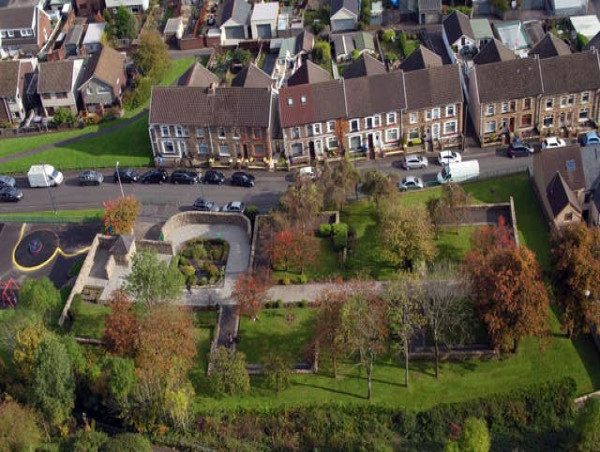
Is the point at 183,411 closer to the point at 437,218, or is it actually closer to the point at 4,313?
the point at 4,313

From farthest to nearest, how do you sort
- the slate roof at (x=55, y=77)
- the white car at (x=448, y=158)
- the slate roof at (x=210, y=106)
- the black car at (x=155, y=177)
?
1. the slate roof at (x=55, y=77)
2. the slate roof at (x=210, y=106)
3. the black car at (x=155, y=177)
4. the white car at (x=448, y=158)

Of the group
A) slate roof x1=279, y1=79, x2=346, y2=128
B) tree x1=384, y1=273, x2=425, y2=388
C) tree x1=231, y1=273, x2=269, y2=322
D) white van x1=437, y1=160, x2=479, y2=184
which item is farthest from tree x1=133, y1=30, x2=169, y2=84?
tree x1=384, y1=273, x2=425, y2=388

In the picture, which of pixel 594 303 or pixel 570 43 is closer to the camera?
pixel 594 303

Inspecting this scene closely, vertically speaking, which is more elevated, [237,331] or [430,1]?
[430,1]

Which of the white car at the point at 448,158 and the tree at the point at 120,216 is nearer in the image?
the tree at the point at 120,216

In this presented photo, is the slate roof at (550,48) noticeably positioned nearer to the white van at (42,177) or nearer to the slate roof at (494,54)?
the slate roof at (494,54)

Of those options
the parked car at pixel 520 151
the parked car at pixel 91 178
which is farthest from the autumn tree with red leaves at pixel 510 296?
the parked car at pixel 91 178

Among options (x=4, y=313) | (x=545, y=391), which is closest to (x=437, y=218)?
(x=545, y=391)
